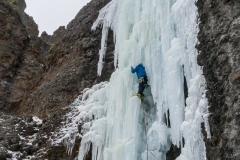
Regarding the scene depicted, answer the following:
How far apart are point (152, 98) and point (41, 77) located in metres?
6.91

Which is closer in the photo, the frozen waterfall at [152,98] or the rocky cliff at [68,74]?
the rocky cliff at [68,74]

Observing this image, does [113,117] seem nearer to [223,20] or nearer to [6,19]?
[223,20]

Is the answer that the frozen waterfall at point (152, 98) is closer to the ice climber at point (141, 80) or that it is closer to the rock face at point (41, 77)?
the ice climber at point (141, 80)

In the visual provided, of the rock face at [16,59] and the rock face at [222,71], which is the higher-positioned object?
the rock face at [16,59]

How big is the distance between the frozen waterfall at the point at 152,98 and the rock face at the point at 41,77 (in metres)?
0.83

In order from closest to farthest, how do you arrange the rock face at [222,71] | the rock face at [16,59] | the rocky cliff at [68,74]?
1. the rock face at [222,71]
2. the rocky cliff at [68,74]
3. the rock face at [16,59]

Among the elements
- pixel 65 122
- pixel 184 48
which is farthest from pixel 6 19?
pixel 184 48

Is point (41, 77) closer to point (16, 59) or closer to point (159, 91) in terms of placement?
point (16, 59)

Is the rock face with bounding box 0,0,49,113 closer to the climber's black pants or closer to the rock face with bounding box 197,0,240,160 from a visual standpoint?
the climber's black pants

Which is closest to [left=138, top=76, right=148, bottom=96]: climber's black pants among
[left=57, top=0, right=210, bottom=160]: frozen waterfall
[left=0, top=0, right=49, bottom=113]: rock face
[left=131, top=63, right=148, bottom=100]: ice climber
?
[left=131, top=63, right=148, bottom=100]: ice climber

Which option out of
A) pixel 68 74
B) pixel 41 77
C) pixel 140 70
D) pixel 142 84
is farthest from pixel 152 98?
pixel 41 77

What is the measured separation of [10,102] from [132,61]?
7796 millimetres

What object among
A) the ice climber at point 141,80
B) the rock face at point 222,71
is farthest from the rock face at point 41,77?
the rock face at point 222,71

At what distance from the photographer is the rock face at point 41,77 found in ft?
32.4
